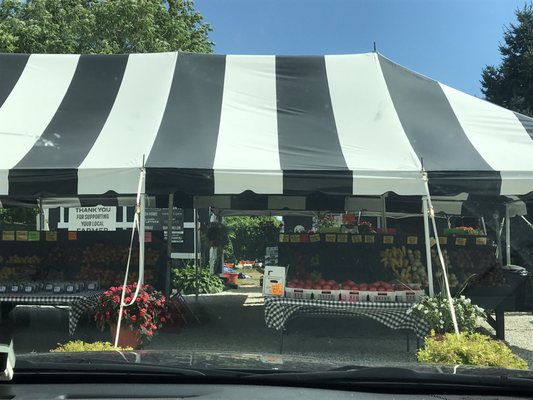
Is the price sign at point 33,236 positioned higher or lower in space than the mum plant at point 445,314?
higher

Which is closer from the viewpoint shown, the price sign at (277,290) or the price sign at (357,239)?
the price sign at (277,290)

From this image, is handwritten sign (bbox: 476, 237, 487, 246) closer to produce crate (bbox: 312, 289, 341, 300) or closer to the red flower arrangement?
produce crate (bbox: 312, 289, 341, 300)

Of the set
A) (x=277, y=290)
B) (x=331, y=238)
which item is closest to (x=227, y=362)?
(x=277, y=290)

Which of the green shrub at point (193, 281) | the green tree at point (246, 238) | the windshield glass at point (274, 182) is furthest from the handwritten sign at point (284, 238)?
the green tree at point (246, 238)

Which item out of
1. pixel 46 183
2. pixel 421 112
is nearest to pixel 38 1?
pixel 46 183

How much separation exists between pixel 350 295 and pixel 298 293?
24.9 inches

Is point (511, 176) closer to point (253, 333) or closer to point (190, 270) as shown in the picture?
point (253, 333)

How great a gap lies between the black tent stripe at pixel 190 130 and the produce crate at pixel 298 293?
5.70 feet

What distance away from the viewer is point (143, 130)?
6.55 m

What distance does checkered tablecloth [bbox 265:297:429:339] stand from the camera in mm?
6352

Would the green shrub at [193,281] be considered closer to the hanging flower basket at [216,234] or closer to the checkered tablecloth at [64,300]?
the hanging flower basket at [216,234]

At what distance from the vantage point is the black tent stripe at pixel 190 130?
584 centimetres

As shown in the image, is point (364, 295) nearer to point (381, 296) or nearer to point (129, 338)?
point (381, 296)

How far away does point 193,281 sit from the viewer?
43.7ft
